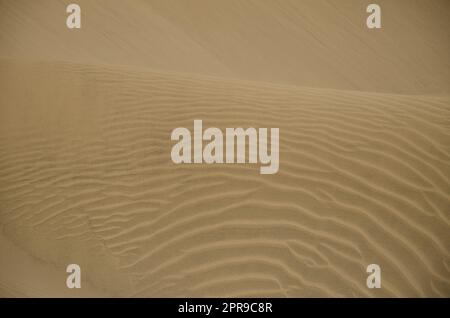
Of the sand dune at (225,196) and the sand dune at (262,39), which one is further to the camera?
the sand dune at (262,39)

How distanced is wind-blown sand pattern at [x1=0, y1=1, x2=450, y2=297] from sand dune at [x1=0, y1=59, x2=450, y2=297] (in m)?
0.01

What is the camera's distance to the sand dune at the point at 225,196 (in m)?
4.87

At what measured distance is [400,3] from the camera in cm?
1265

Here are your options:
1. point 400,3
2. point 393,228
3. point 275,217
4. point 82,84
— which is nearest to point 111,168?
point 82,84

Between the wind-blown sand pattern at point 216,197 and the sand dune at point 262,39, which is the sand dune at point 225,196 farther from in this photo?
the sand dune at point 262,39

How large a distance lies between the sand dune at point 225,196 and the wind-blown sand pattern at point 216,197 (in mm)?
13

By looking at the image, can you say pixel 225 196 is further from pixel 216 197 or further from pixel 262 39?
pixel 262 39

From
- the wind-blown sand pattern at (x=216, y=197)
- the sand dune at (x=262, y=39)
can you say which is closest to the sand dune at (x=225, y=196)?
the wind-blown sand pattern at (x=216, y=197)

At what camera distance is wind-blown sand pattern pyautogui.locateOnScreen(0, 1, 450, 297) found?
16.0ft

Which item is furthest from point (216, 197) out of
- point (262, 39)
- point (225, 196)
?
point (262, 39)

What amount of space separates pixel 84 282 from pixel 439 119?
4394 mm

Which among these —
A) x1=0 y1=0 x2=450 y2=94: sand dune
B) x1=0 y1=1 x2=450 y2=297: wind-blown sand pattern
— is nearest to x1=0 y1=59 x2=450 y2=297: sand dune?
x1=0 y1=1 x2=450 y2=297: wind-blown sand pattern

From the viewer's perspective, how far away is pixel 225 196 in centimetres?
512

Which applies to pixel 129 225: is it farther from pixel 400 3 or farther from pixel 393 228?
pixel 400 3
